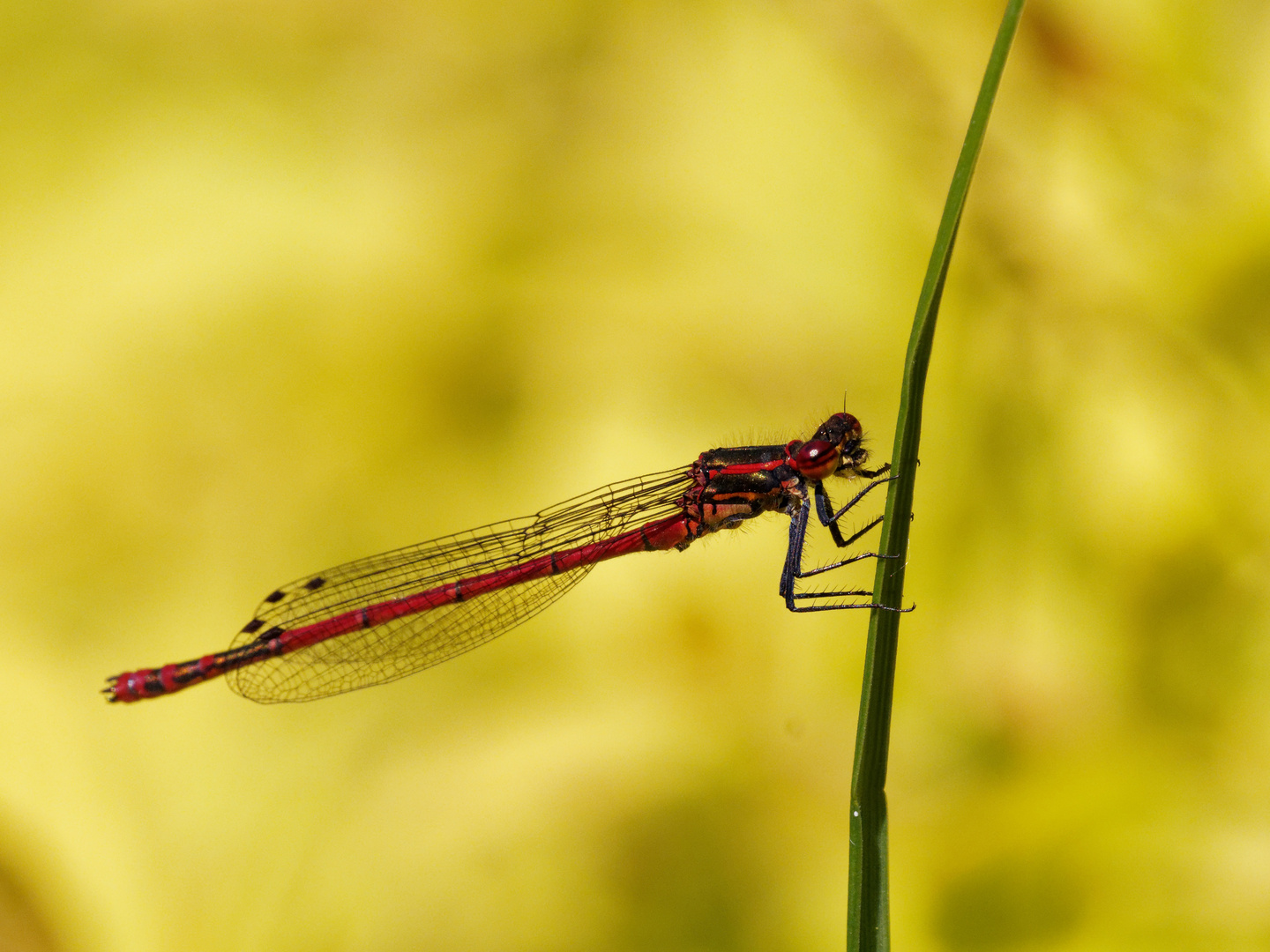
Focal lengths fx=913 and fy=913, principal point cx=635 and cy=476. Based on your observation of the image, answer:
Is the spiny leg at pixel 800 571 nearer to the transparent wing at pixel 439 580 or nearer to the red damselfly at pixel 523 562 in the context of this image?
the red damselfly at pixel 523 562

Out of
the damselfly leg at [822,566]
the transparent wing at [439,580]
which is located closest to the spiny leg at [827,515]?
the damselfly leg at [822,566]

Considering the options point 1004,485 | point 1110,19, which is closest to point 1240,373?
point 1004,485

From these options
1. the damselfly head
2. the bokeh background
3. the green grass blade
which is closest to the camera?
the green grass blade

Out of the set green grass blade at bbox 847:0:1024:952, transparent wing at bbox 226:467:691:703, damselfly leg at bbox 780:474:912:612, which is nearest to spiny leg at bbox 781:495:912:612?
damselfly leg at bbox 780:474:912:612

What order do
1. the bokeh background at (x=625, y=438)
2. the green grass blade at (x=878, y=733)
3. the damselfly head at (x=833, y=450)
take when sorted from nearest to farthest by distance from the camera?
the green grass blade at (x=878, y=733) < the bokeh background at (x=625, y=438) < the damselfly head at (x=833, y=450)

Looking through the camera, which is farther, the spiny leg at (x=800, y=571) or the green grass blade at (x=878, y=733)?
the spiny leg at (x=800, y=571)

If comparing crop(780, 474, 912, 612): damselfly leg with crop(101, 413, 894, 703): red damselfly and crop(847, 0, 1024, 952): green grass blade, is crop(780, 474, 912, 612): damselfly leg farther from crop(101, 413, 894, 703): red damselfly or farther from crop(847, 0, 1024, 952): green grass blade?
crop(847, 0, 1024, 952): green grass blade

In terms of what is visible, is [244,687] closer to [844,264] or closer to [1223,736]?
[844,264]
